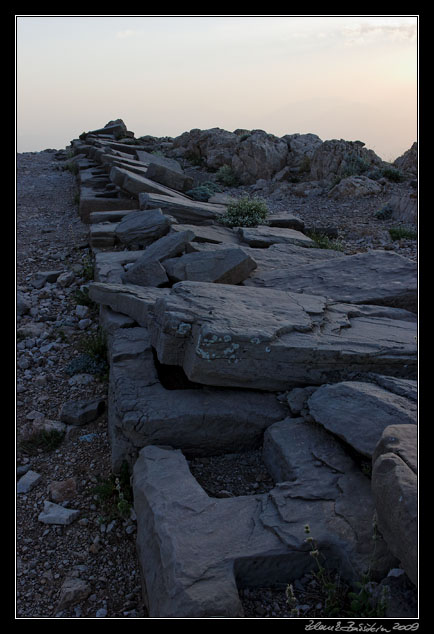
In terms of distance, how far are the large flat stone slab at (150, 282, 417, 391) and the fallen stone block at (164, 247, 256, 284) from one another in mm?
1137

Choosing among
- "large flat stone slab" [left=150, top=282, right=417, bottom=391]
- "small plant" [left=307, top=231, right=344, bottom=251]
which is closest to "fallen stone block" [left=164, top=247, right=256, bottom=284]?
"large flat stone slab" [left=150, top=282, right=417, bottom=391]

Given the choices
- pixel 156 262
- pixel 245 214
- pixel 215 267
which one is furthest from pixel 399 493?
pixel 245 214

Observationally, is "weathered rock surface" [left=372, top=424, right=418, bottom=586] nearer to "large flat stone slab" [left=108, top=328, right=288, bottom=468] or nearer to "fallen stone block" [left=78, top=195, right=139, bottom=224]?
"large flat stone slab" [left=108, top=328, right=288, bottom=468]

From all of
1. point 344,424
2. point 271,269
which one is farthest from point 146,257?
point 344,424

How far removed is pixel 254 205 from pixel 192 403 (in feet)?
Result: 21.0

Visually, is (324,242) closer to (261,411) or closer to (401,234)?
(401,234)

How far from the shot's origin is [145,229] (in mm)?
7918

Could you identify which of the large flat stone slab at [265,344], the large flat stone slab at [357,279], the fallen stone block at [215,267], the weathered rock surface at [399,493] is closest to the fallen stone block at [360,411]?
the large flat stone slab at [265,344]

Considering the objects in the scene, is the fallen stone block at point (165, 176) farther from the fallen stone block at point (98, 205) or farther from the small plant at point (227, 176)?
the small plant at point (227, 176)

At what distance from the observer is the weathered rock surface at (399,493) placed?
7.21 feet

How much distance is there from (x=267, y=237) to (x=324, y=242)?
114cm

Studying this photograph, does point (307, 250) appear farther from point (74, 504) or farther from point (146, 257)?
point (74, 504)

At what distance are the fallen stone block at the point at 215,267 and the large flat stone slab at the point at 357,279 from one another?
1.00 ft

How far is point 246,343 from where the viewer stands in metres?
3.70
